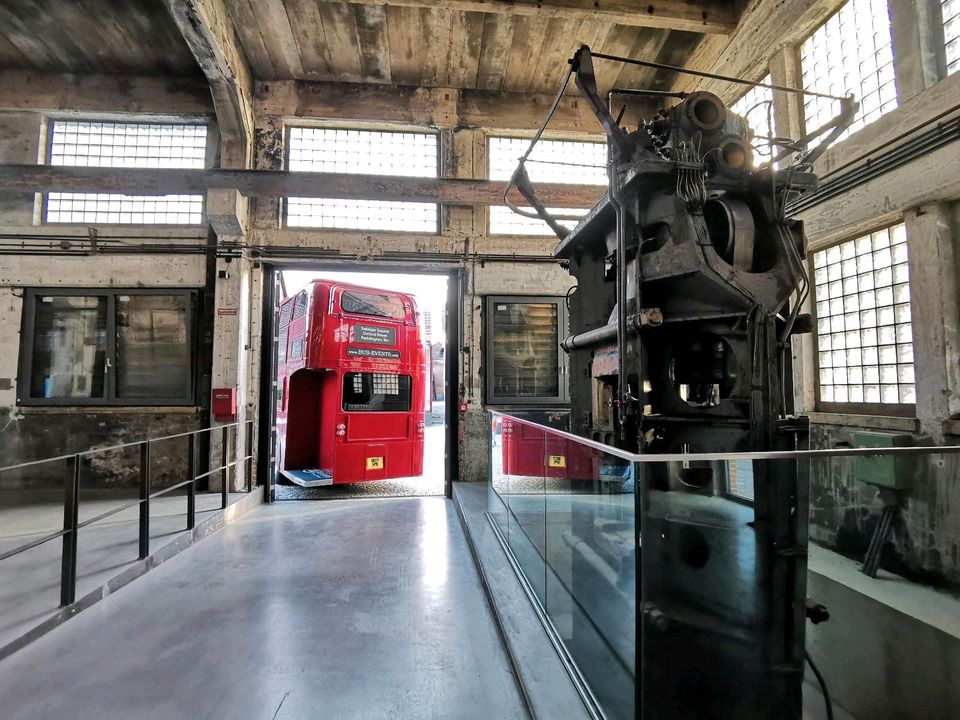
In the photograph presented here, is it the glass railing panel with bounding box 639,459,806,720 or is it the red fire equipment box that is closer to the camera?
the glass railing panel with bounding box 639,459,806,720

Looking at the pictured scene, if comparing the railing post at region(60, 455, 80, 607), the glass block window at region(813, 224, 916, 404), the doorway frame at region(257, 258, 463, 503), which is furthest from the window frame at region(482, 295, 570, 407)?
the railing post at region(60, 455, 80, 607)

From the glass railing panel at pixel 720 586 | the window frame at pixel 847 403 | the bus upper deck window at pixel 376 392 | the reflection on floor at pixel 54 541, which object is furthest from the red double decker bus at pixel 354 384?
the glass railing panel at pixel 720 586

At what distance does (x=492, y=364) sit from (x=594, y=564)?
3.97 m

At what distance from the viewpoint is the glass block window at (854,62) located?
141 inches

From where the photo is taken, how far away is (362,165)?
628 cm

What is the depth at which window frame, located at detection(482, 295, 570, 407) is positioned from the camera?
6160 mm

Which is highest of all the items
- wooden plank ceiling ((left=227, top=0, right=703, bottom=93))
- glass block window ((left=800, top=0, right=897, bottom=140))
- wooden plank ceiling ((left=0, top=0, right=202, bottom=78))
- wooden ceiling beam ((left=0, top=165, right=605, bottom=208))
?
wooden plank ceiling ((left=227, top=0, right=703, bottom=93))

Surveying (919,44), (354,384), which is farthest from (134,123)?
(919,44)

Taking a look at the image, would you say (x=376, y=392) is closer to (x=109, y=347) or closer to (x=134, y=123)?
(x=109, y=347)

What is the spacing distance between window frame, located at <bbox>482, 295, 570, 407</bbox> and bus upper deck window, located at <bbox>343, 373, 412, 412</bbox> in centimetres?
134

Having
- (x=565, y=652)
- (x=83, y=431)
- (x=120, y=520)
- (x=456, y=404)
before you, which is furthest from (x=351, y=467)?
(x=565, y=652)

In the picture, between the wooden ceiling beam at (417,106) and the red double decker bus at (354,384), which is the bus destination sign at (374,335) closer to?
the red double decker bus at (354,384)

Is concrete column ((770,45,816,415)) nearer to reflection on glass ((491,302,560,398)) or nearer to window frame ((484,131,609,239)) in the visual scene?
window frame ((484,131,609,239))

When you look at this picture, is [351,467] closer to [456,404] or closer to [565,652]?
Result: [456,404]
